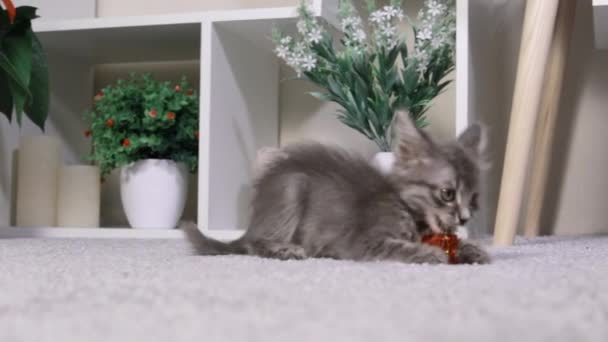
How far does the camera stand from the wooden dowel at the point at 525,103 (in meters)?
1.40

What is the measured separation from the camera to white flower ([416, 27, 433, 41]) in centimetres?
176

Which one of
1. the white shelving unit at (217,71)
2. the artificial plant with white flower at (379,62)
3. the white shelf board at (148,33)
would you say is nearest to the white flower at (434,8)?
the artificial plant with white flower at (379,62)

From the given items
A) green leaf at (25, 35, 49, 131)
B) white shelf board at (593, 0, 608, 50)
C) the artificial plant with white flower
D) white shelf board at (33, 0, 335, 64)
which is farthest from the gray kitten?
green leaf at (25, 35, 49, 131)

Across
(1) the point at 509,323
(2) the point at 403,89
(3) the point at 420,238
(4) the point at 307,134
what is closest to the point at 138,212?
(4) the point at 307,134

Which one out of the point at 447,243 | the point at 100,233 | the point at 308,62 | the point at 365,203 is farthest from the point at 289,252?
the point at 100,233

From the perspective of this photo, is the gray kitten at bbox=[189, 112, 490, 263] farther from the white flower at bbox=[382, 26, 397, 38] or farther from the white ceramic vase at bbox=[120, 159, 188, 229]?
the white ceramic vase at bbox=[120, 159, 188, 229]

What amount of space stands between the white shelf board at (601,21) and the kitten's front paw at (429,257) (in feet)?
1.91

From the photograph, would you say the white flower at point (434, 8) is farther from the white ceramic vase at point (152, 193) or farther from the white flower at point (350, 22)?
the white ceramic vase at point (152, 193)

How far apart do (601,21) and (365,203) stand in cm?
66

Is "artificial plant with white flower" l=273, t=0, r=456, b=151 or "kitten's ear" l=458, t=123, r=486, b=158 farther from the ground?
"artificial plant with white flower" l=273, t=0, r=456, b=151

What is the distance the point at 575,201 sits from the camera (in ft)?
6.84

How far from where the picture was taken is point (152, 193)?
76.7 inches

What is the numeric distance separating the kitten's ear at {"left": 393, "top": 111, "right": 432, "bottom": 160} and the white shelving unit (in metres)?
0.42

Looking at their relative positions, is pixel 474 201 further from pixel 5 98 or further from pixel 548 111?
pixel 5 98
